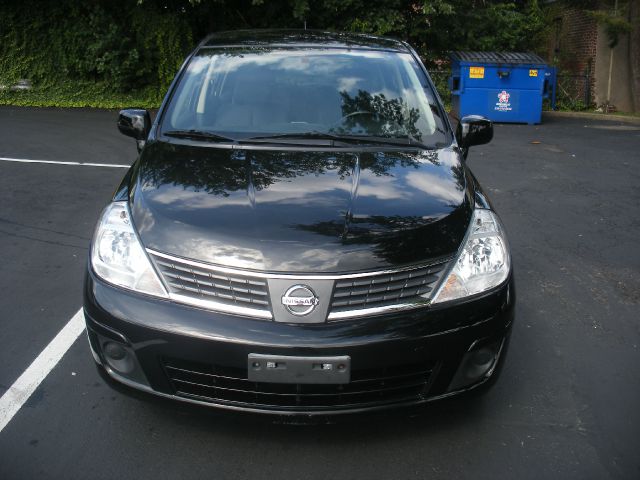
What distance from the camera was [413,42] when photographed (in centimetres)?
1792

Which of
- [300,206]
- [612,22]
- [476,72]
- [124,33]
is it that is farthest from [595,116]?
[300,206]

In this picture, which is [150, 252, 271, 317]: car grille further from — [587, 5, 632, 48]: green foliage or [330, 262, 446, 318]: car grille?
[587, 5, 632, 48]: green foliage

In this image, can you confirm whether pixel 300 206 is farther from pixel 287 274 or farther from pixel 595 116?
pixel 595 116

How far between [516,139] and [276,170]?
966 cm

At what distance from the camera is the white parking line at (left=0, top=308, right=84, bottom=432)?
3.03 m

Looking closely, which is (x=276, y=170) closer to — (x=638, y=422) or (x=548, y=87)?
(x=638, y=422)

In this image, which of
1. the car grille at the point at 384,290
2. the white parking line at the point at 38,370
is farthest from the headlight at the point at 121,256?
the white parking line at the point at 38,370

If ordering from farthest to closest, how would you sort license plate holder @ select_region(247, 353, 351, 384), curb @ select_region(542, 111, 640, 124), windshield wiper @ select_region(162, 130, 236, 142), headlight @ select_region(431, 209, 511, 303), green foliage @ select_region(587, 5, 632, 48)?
green foliage @ select_region(587, 5, 632, 48) < curb @ select_region(542, 111, 640, 124) < windshield wiper @ select_region(162, 130, 236, 142) < headlight @ select_region(431, 209, 511, 303) < license plate holder @ select_region(247, 353, 351, 384)

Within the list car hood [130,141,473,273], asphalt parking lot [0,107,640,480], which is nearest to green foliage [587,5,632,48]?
asphalt parking lot [0,107,640,480]

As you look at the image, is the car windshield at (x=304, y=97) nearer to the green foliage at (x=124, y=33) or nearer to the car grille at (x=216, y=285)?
the car grille at (x=216, y=285)

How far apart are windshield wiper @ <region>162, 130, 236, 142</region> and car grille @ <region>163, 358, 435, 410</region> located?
52.6 inches

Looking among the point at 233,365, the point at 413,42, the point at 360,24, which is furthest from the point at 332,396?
the point at 413,42

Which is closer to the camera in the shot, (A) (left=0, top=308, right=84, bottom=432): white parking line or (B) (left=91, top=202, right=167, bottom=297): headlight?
(B) (left=91, top=202, right=167, bottom=297): headlight

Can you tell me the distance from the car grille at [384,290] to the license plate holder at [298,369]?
0.59 ft
